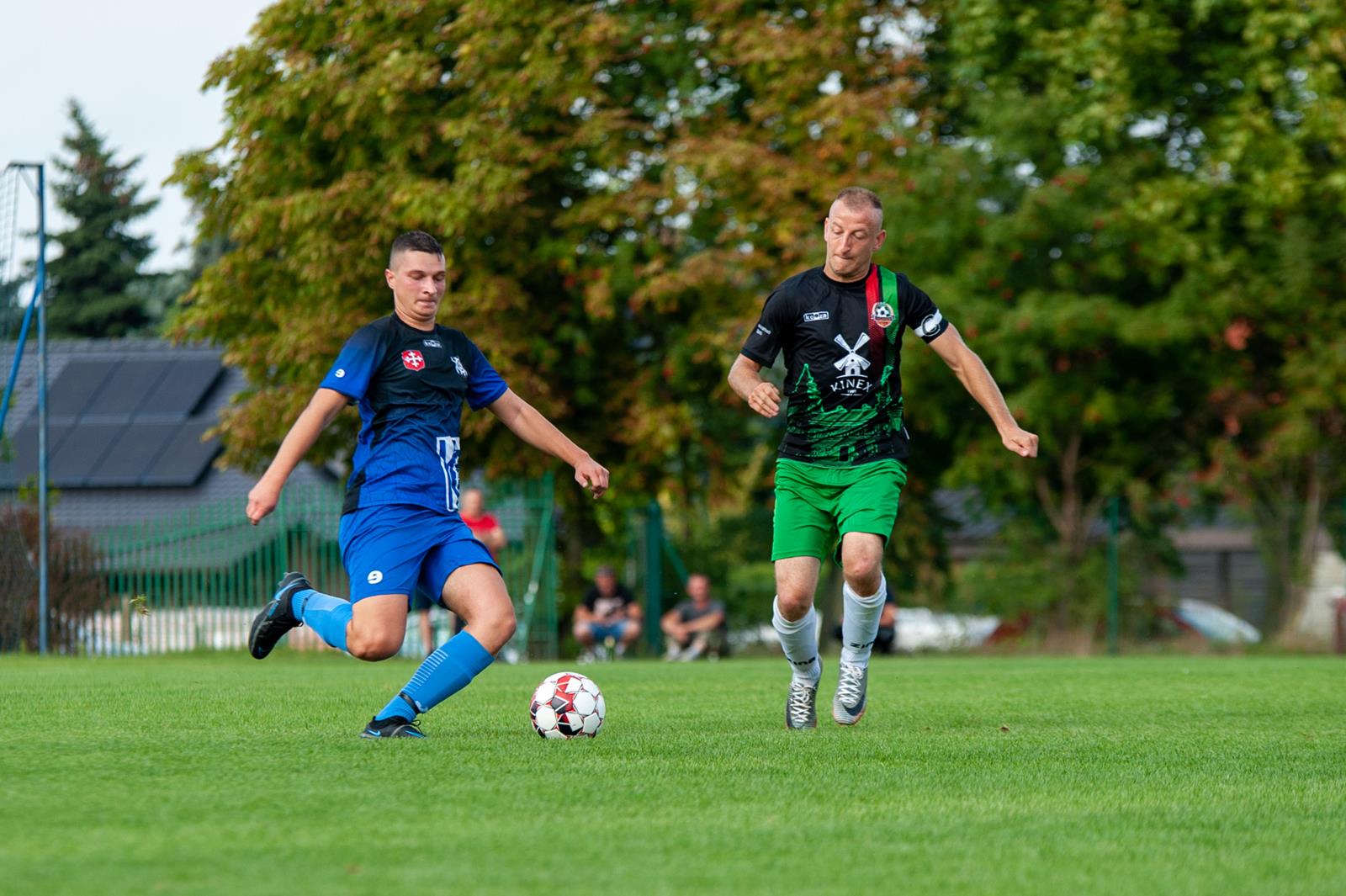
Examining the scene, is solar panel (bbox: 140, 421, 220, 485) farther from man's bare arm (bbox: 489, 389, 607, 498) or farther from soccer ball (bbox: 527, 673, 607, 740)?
soccer ball (bbox: 527, 673, 607, 740)

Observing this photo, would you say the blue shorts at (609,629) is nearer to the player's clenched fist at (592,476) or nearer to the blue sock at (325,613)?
the blue sock at (325,613)

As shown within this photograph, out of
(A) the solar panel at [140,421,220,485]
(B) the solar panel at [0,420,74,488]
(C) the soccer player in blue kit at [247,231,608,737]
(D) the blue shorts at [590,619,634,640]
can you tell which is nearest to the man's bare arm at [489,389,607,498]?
(C) the soccer player in blue kit at [247,231,608,737]

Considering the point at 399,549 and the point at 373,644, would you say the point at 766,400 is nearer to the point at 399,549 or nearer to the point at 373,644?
the point at 399,549

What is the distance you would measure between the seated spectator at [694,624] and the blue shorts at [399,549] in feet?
48.0

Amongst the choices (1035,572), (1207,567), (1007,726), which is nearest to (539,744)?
(1007,726)

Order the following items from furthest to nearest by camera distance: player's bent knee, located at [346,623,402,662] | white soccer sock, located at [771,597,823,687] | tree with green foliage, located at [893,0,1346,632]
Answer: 1. tree with green foliage, located at [893,0,1346,632]
2. white soccer sock, located at [771,597,823,687]
3. player's bent knee, located at [346,623,402,662]

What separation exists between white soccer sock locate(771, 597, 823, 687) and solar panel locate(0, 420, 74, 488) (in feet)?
49.1

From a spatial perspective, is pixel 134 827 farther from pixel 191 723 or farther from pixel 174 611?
pixel 174 611

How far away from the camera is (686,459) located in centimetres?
2472

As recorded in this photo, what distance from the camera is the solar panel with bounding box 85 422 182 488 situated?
1676 inches

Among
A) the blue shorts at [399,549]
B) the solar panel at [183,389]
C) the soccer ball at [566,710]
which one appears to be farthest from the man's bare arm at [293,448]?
the solar panel at [183,389]

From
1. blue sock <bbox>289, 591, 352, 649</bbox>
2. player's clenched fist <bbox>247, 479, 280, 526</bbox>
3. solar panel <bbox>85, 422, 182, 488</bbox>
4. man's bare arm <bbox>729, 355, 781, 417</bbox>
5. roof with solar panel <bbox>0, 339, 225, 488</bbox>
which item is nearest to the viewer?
player's clenched fist <bbox>247, 479, 280, 526</bbox>

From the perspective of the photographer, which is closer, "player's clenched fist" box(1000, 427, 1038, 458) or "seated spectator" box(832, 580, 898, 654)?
"player's clenched fist" box(1000, 427, 1038, 458)

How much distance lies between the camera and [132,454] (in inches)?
1706
